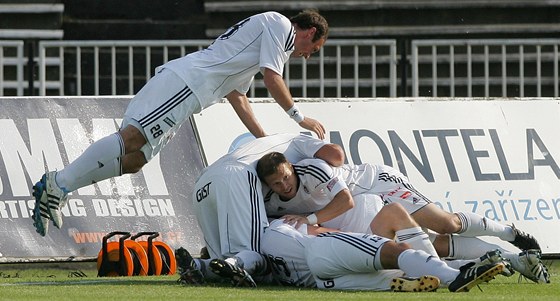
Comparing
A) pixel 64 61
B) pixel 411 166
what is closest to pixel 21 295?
pixel 411 166

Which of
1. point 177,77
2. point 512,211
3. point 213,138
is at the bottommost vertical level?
point 512,211

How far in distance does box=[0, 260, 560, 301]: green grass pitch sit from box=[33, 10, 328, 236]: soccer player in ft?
2.15

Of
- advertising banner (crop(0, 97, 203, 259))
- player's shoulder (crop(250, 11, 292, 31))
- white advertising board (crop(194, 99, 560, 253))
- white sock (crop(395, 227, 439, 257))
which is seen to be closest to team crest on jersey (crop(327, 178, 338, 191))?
white sock (crop(395, 227, 439, 257))

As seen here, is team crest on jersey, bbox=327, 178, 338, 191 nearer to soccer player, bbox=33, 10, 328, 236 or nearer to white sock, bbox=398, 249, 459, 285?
soccer player, bbox=33, 10, 328, 236

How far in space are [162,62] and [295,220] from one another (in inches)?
227

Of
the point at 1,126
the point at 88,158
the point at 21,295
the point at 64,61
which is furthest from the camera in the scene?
the point at 64,61

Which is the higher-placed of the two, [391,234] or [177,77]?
[177,77]

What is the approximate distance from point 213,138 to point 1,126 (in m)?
1.76

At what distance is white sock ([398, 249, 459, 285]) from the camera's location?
8438mm

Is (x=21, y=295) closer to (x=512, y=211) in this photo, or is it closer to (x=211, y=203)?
(x=211, y=203)

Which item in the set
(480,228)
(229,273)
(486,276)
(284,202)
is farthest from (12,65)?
(486,276)

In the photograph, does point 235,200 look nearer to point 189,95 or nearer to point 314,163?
point 314,163

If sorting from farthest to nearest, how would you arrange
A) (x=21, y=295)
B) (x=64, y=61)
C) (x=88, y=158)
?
(x=64, y=61), (x=88, y=158), (x=21, y=295)

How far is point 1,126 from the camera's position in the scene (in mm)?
12156
